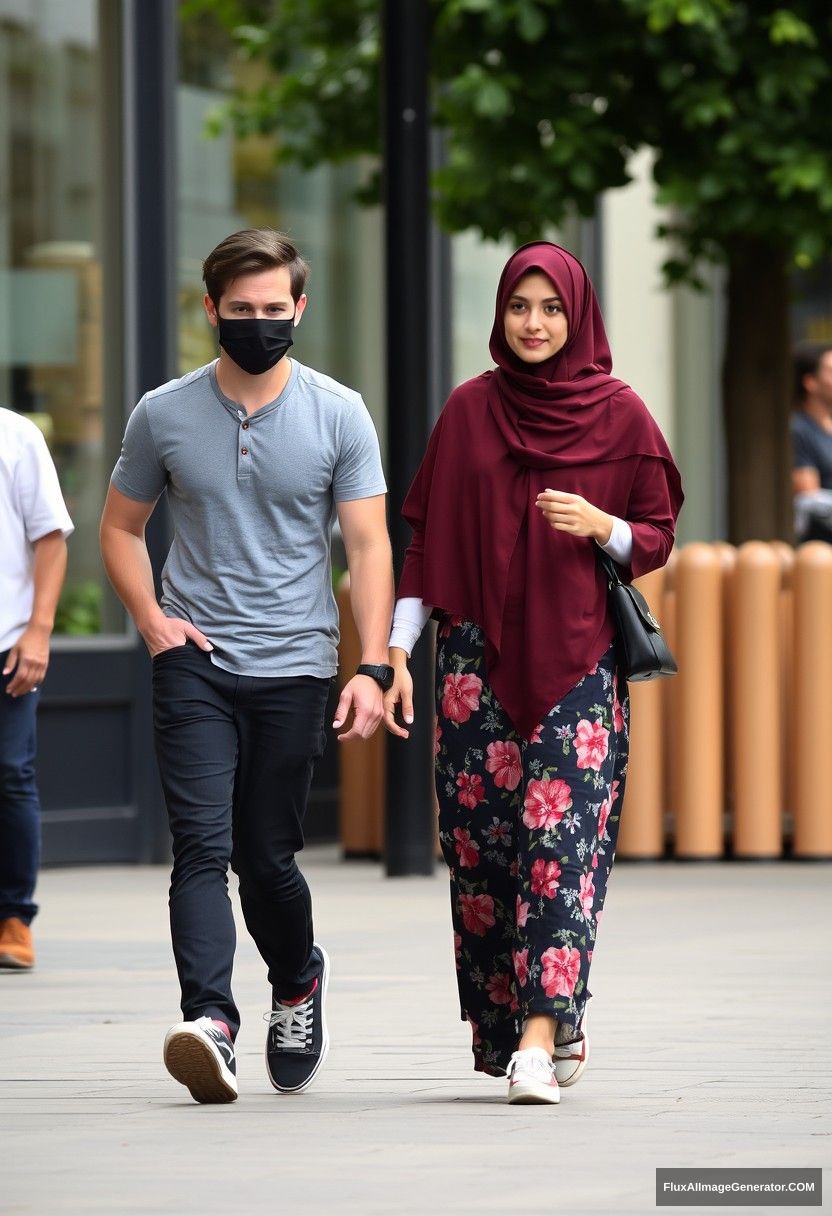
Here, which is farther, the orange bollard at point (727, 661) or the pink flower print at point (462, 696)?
the orange bollard at point (727, 661)

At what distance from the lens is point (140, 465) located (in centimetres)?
552

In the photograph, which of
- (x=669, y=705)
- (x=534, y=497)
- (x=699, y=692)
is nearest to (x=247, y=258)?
(x=534, y=497)

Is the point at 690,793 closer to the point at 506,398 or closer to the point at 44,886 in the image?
the point at 44,886

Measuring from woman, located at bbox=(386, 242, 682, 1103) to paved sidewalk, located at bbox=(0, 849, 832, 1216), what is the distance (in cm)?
28

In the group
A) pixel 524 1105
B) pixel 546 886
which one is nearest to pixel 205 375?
pixel 546 886

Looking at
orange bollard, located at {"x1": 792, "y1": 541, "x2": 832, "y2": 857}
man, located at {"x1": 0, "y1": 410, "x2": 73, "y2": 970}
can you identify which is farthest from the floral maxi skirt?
orange bollard, located at {"x1": 792, "y1": 541, "x2": 832, "y2": 857}

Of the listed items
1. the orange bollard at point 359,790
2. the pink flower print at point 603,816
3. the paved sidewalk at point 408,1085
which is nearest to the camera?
the paved sidewalk at point 408,1085

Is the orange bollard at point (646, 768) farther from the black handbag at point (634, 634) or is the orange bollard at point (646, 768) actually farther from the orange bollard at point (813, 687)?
the black handbag at point (634, 634)

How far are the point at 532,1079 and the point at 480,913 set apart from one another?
0.41m

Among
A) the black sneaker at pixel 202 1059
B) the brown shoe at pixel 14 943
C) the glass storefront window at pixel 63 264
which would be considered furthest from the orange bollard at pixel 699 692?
the black sneaker at pixel 202 1059

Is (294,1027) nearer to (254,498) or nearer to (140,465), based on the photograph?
(254,498)

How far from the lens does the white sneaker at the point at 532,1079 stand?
5.24 metres

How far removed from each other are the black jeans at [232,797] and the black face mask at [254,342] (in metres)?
0.59

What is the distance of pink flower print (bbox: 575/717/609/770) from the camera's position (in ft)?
17.6
